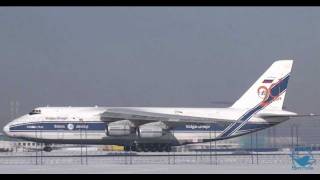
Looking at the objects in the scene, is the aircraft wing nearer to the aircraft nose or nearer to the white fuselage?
the white fuselage

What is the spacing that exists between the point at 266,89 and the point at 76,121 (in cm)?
1604

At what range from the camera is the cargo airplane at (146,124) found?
167 feet

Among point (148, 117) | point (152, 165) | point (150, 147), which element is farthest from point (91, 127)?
point (152, 165)

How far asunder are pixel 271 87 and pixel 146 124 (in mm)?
11256

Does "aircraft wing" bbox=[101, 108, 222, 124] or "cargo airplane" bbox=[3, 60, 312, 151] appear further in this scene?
"aircraft wing" bbox=[101, 108, 222, 124]

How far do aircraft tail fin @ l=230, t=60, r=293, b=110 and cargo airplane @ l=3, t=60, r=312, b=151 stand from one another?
0.09m

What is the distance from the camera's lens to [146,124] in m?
52.1

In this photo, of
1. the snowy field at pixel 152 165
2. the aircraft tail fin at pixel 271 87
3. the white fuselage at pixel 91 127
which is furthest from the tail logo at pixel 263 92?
the snowy field at pixel 152 165

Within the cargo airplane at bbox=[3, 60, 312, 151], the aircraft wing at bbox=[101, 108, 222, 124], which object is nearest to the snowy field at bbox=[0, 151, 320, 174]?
the cargo airplane at bbox=[3, 60, 312, 151]

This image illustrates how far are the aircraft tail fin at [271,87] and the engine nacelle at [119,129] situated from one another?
10.5 meters

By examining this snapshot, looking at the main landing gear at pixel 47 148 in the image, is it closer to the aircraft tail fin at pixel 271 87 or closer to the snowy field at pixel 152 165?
the snowy field at pixel 152 165

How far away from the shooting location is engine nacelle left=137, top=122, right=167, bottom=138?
5103cm

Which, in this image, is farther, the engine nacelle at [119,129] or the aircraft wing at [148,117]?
the aircraft wing at [148,117]
